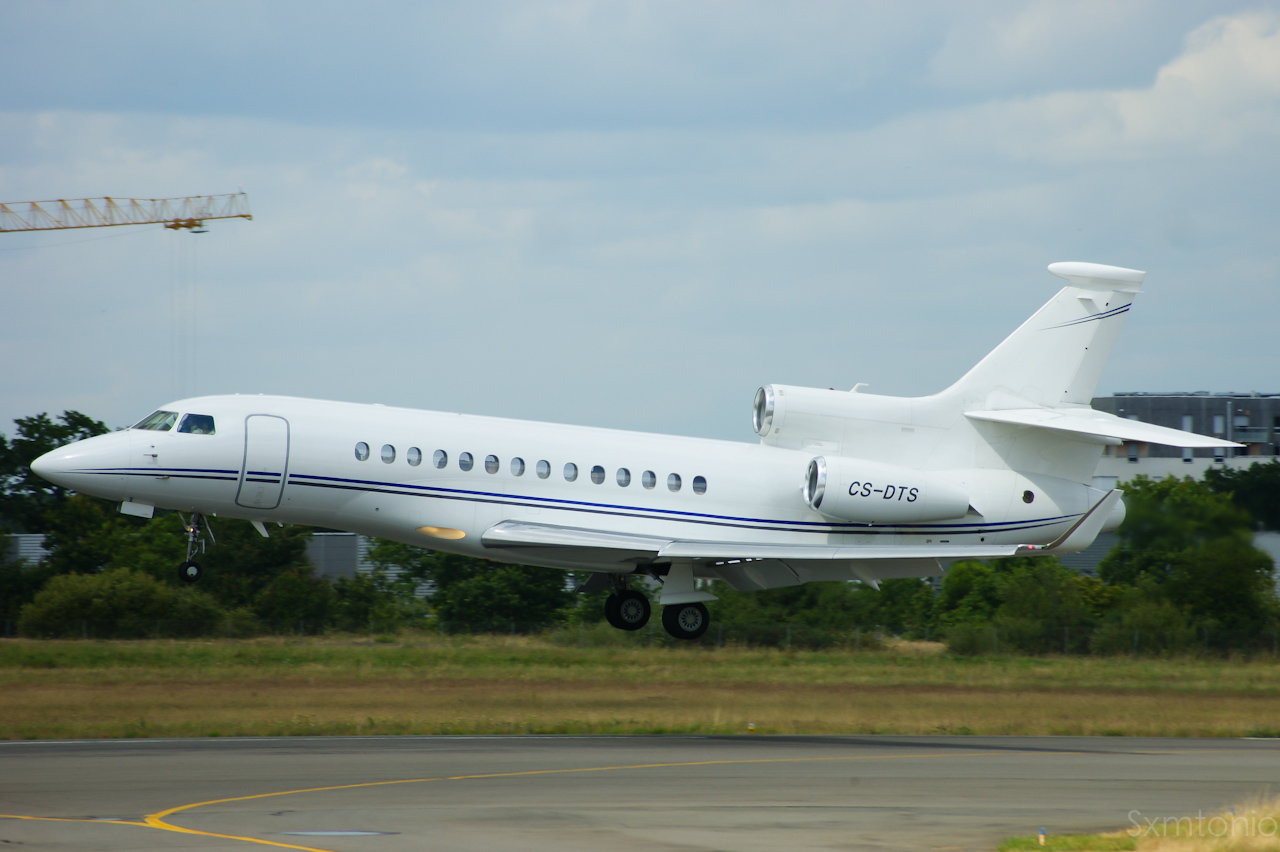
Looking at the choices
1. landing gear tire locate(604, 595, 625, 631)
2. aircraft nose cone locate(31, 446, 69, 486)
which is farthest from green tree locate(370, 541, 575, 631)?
aircraft nose cone locate(31, 446, 69, 486)

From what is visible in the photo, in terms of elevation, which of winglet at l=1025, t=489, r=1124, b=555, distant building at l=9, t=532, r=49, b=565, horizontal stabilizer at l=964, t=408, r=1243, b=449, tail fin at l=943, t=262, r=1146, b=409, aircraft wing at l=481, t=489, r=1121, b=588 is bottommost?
distant building at l=9, t=532, r=49, b=565

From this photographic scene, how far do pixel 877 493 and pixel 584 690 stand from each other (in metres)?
9.33

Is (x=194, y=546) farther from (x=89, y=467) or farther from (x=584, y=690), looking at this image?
(x=584, y=690)

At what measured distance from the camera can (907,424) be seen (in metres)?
27.0

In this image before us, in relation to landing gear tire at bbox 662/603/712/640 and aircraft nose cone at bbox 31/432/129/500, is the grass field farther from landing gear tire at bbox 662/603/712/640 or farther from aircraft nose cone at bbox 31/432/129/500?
aircraft nose cone at bbox 31/432/129/500

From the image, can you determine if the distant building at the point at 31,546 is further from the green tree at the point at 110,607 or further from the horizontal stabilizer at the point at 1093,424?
the horizontal stabilizer at the point at 1093,424

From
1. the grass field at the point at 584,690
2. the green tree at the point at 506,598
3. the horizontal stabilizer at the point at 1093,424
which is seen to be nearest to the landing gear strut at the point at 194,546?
the grass field at the point at 584,690

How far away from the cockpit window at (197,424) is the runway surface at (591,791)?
5.34m

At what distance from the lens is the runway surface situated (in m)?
13.3

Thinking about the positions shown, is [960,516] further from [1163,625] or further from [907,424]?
[1163,625]

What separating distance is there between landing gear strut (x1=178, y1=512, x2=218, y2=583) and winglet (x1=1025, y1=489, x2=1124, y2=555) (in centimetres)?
1517

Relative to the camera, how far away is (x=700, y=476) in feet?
83.1

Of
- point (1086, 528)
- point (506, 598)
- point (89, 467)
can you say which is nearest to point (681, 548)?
point (1086, 528)

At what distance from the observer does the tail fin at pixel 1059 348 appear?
27.5 meters
